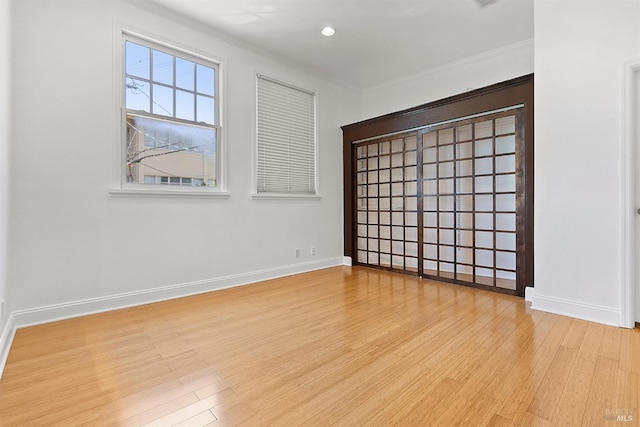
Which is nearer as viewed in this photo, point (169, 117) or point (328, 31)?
point (169, 117)

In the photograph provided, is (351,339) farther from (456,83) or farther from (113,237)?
(456,83)

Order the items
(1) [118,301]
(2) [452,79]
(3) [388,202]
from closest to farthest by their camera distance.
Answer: (1) [118,301], (2) [452,79], (3) [388,202]

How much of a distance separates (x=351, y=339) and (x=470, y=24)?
3.64 metres

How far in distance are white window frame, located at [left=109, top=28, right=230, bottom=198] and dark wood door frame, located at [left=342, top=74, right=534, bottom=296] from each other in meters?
2.12

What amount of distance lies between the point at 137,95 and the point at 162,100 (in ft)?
0.79

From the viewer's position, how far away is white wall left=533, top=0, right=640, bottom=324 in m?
2.53

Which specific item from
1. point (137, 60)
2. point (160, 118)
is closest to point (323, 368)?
point (160, 118)

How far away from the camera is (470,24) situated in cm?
358

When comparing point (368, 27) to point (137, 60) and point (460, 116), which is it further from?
point (137, 60)

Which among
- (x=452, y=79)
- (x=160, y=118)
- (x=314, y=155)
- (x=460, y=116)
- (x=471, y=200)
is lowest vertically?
(x=471, y=200)

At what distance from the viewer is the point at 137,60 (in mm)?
3225

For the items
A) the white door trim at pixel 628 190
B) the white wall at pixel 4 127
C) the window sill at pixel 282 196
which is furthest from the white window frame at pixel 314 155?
the white door trim at pixel 628 190

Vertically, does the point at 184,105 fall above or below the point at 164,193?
above

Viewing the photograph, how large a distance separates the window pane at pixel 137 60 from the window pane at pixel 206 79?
21.4 inches
